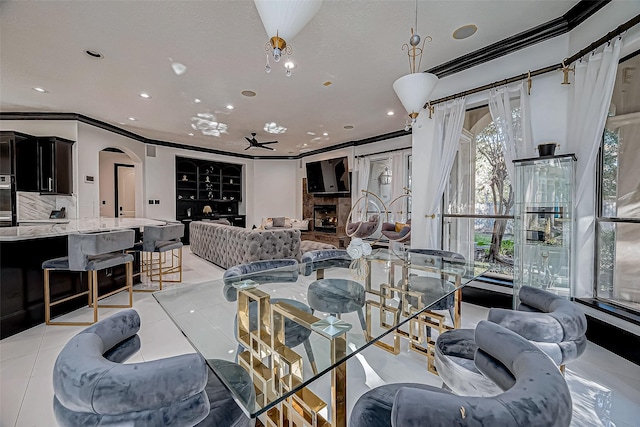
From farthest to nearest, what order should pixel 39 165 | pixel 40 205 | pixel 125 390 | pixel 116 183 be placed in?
pixel 116 183
pixel 40 205
pixel 39 165
pixel 125 390

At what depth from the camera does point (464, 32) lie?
2.91 metres

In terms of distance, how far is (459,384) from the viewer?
1.29 meters

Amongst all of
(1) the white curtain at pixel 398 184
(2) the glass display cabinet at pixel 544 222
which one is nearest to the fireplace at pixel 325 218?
(1) the white curtain at pixel 398 184

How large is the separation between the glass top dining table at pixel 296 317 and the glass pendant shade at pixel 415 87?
1.49 meters

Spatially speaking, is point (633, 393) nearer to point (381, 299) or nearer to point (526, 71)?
point (381, 299)

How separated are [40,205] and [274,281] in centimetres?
614

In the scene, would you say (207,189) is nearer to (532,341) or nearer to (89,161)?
(89,161)

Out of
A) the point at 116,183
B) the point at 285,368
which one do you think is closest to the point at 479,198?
the point at 285,368

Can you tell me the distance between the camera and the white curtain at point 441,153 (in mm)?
3537

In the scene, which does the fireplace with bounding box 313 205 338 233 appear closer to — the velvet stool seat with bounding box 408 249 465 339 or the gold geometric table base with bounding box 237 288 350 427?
the velvet stool seat with bounding box 408 249 465 339

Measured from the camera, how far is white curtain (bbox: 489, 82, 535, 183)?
2990 millimetres

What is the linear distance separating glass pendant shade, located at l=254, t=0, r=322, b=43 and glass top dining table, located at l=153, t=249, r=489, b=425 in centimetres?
160

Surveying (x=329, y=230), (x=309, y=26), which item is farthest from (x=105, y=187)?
(x=309, y=26)

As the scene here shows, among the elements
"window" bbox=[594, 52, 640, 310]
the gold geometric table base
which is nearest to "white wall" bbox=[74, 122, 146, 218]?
the gold geometric table base
